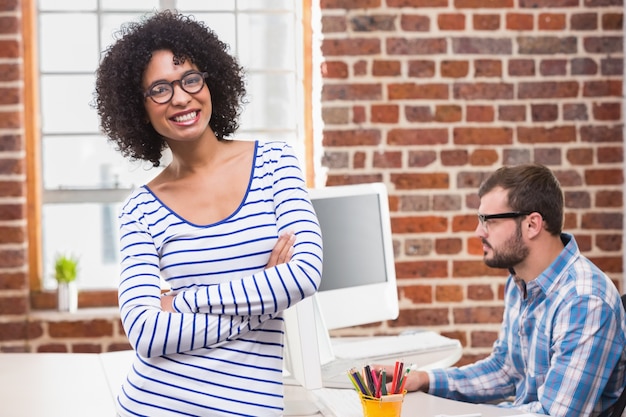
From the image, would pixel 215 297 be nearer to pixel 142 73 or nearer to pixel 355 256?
pixel 142 73

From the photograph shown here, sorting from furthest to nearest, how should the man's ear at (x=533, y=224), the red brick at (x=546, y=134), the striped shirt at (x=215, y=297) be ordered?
the red brick at (x=546, y=134) → the man's ear at (x=533, y=224) → the striped shirt at (x=215, y=297)

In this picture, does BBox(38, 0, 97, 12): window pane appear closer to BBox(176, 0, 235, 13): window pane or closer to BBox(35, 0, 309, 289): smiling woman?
BBox(35, 0, 309, 289): smiling woman

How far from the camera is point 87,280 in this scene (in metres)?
3.36

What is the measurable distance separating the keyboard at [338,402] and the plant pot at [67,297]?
5.19ft

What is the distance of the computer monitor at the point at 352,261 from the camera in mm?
2148

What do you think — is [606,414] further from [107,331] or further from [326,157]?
[107,331]

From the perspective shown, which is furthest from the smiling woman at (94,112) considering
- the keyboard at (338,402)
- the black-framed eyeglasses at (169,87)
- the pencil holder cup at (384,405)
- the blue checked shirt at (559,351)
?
the pencil holder cup at (384,405)

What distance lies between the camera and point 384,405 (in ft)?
4.83

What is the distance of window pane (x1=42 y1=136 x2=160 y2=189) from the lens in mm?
3338

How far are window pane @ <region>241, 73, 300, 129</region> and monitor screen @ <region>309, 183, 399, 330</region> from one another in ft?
3.83

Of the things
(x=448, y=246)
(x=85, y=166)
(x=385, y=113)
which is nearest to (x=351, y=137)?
(x=385, y=113)

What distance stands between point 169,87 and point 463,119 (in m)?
1.89

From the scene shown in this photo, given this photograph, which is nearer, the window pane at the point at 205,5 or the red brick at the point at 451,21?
the red brick at the point at 451,21

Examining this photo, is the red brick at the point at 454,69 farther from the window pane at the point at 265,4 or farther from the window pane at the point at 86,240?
the window pane at the point at 86,240
